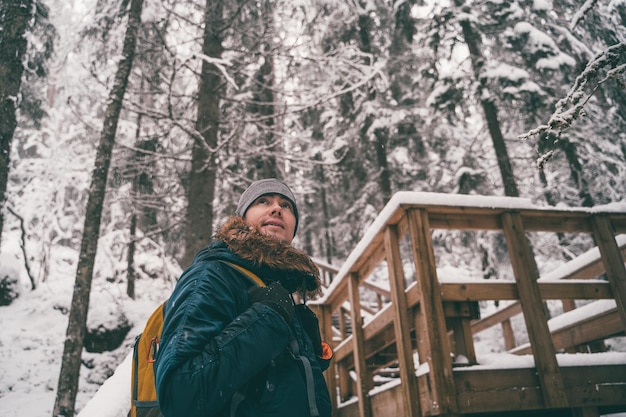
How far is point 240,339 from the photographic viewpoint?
5.39 feet

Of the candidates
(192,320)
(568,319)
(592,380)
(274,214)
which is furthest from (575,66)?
(192,320)

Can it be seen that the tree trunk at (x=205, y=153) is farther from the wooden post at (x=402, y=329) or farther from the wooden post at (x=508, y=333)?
the wooden post at (x=508, y=333)

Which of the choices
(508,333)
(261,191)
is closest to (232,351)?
(261,191)

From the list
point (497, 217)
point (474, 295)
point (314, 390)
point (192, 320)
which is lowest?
point (314, 390)

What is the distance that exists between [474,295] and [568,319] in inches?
81.7

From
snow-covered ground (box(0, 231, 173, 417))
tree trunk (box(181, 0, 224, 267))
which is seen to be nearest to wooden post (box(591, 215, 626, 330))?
tree trunk (box(181, 0, 224, 267))

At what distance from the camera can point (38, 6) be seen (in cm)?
970

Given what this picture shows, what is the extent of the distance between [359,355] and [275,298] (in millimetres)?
3834

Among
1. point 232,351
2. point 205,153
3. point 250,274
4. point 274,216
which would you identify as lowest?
point 232,351

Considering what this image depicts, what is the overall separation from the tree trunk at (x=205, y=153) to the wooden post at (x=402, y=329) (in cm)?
363

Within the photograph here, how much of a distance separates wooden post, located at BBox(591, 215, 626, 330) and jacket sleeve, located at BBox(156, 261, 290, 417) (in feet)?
13.5

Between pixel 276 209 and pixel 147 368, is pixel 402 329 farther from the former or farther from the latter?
pixel 147 368

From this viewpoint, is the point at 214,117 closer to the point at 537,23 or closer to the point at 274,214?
the point at 274,214

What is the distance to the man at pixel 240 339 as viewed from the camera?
5.11ft
